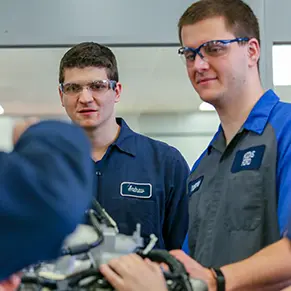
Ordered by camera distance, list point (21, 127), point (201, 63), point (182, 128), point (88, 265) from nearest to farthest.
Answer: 1. point (21, 127)
2. point (88, 265)
3. point (201, 63)
4. point (182, 128)

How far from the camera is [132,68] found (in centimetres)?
259

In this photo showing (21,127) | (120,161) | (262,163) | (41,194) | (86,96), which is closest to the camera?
(41,194)

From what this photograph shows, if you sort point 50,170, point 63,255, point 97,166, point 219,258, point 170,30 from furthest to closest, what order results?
point 170,30 → point 97,166 → point 219,258 → point 63,255 → point 50,170

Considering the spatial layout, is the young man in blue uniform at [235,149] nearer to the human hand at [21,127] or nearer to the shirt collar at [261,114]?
the shirt collar at [261,114]

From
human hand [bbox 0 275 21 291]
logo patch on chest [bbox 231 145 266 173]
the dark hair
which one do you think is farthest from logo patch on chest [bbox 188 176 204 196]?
human hand [bbox 0 275 21 291]

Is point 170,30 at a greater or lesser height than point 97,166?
greater

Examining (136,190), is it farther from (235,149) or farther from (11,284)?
(11,284)

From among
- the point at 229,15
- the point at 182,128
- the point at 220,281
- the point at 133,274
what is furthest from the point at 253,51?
the point at 182,128

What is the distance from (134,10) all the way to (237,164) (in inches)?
60.2

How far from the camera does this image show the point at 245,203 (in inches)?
47.0

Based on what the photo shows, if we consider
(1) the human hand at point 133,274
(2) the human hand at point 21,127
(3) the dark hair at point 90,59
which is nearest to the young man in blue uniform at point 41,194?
(2) the human hand at point 21,127

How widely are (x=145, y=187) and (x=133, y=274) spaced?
3.58 feet

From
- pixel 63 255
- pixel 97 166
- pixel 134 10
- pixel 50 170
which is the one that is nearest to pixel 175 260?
pixel 63 255

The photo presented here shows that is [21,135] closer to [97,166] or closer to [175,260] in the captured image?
[175,260]
